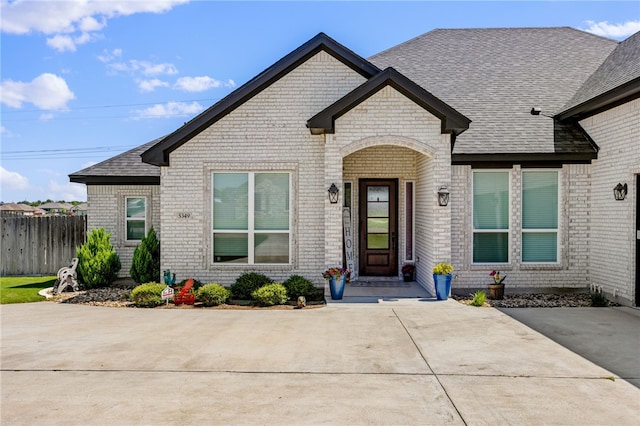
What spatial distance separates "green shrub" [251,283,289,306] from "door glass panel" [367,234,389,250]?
363 centimetres

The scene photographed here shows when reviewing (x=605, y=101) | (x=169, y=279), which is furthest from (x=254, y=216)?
(x=605, y=101)

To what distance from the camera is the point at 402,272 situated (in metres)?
12.2

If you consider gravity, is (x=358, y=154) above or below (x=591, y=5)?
below

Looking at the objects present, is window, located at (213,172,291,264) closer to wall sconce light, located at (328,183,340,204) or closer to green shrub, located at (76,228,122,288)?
wall sconce light, located at (328,183,340,204)

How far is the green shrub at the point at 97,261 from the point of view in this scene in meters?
11.7

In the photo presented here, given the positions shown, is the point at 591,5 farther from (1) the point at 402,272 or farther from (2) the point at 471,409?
(2) the point at 471,409

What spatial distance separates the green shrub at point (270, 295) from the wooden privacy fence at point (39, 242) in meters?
7.82

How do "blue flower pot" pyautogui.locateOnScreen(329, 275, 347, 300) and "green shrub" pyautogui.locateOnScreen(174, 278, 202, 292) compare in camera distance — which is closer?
"blue flower pot" pyautogui.locateOnScreen(329, 275, 347, 300)

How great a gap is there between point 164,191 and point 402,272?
631 centimetres

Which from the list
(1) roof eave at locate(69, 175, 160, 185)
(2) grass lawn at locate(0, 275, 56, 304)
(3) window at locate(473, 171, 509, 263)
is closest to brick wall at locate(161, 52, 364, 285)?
(1) roof eave at locate(69, 175, 160, 185)

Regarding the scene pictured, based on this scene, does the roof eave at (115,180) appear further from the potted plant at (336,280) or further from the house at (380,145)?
the potted plant at (336,280)

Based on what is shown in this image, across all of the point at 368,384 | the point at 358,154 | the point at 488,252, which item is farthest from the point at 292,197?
the point at 368,384

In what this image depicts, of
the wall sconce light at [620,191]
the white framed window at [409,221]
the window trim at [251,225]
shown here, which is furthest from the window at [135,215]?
the wall sconce light at [620,191]

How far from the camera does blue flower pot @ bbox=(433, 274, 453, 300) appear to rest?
976cm
